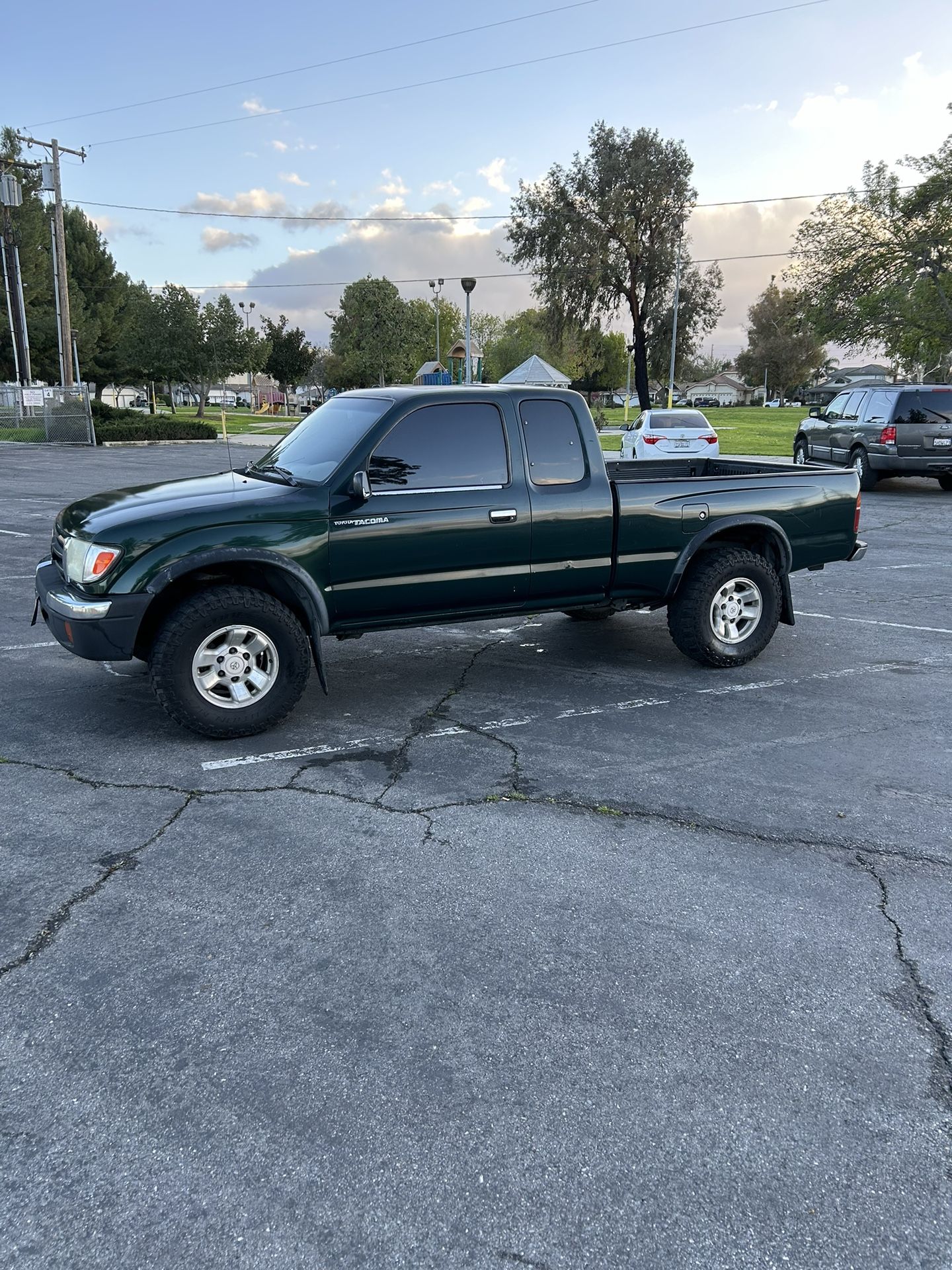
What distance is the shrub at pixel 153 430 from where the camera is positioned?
3600 centimetres

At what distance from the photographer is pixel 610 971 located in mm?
3273

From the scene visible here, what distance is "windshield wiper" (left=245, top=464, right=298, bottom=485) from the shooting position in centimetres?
581

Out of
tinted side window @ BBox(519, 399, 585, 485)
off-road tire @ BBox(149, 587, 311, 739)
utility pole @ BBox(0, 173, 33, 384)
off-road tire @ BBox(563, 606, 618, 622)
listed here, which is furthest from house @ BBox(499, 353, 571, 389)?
off-road tire @ BBox(149, 587, 311, 739)

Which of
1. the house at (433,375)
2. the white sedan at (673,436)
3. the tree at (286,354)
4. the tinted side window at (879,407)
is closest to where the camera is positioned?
the tinted side window at (879,407)

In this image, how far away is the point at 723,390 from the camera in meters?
166

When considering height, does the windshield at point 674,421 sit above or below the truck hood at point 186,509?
above

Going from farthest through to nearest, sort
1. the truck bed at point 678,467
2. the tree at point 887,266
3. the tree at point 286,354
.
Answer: the tree at point 286,354, the tree at point 887,266, the truck bed at point 678,467

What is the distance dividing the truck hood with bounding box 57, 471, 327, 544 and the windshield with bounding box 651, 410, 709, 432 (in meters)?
16.2

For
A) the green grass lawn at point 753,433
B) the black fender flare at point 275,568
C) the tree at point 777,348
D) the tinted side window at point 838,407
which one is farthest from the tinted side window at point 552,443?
the tree at point 777,348

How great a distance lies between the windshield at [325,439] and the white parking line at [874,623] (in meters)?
4.78

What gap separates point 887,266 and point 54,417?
30.7 m

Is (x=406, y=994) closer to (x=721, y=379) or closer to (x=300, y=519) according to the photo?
(x=300, y=519)

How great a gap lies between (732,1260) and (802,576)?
30.7 ft

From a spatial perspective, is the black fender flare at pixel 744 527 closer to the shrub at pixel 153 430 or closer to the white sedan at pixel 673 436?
the white sedan at pixel 673 436
